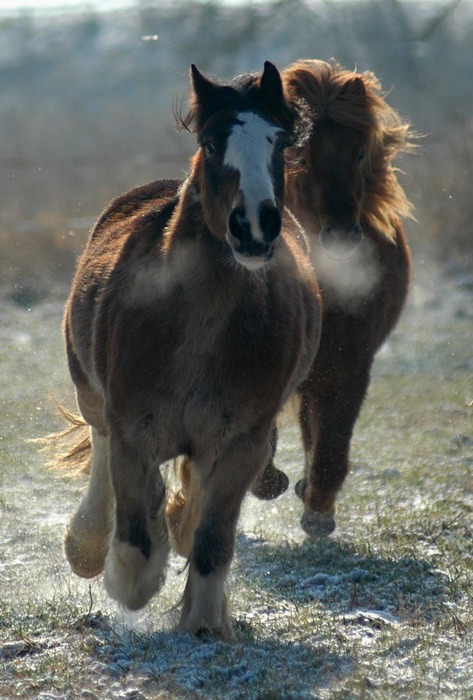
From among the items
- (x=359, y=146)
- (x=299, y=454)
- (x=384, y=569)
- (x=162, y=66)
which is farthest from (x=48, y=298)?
(x=162, y=66)

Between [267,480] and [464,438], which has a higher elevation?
[267,480]

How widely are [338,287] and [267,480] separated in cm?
125

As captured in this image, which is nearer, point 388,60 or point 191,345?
point 191,345

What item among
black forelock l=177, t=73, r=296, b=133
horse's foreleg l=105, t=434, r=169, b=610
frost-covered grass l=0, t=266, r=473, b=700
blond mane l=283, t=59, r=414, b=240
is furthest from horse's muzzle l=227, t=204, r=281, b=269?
blond mane l=283, t=59, r=414, b=240

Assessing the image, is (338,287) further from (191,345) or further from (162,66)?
(162,66)

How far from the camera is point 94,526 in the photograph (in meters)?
5.87

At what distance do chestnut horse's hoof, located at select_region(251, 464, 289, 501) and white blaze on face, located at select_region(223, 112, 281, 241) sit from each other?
2.78m

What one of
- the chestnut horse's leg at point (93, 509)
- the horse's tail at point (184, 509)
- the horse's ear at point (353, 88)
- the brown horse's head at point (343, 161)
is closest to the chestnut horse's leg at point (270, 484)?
the horse's tail at point (184, 509)

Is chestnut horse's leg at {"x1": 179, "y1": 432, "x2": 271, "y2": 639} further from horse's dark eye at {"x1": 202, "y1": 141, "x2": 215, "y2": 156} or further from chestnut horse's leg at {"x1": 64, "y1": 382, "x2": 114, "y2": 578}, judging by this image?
horse's dark eye at {"x1": 202, "y1": 141, "x2": 215, "y2": 156}

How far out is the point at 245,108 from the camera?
4672 mm

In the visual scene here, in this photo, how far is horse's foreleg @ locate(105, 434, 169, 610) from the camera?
4.79 metres

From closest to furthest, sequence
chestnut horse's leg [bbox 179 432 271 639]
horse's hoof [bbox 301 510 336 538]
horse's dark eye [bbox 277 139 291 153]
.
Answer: horse's dark eye [bbox 277 139 291 153]
chestnut horse's leg [bbox 179 432 271 639]
horse's hoof [bbox 301 510 336 538]

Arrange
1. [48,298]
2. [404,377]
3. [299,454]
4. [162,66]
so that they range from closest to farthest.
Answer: [299,454], [404,377], [48,298], [162,66]

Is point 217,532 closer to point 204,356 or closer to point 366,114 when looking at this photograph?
point 204,356
